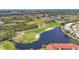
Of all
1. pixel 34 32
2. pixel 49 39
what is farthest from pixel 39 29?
pixel 49 39

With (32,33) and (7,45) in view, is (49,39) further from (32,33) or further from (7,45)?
(7,45)

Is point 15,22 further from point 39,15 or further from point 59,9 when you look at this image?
point 59,9

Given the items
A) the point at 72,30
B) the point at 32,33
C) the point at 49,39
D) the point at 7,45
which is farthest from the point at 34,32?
the point at 72,30

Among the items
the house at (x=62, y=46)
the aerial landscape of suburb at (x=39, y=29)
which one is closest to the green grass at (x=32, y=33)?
the aerial landscape of suburb at (x=39, y=29)

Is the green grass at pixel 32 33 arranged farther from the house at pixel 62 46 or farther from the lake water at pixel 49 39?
the house at pixel 62 46

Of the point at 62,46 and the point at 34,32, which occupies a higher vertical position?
the point at 34,32

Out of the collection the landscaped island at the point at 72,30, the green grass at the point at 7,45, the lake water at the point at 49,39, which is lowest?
the green grass at the point at 7,45

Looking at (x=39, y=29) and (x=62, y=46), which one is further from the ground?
(x=39, y=29)

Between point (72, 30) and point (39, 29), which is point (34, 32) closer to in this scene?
point (39, 29)

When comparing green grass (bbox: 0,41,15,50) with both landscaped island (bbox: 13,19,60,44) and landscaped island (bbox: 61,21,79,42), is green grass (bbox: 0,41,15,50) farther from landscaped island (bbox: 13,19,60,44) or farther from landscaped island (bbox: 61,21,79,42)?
landscaped island (bbox: 61,21,79,42)
